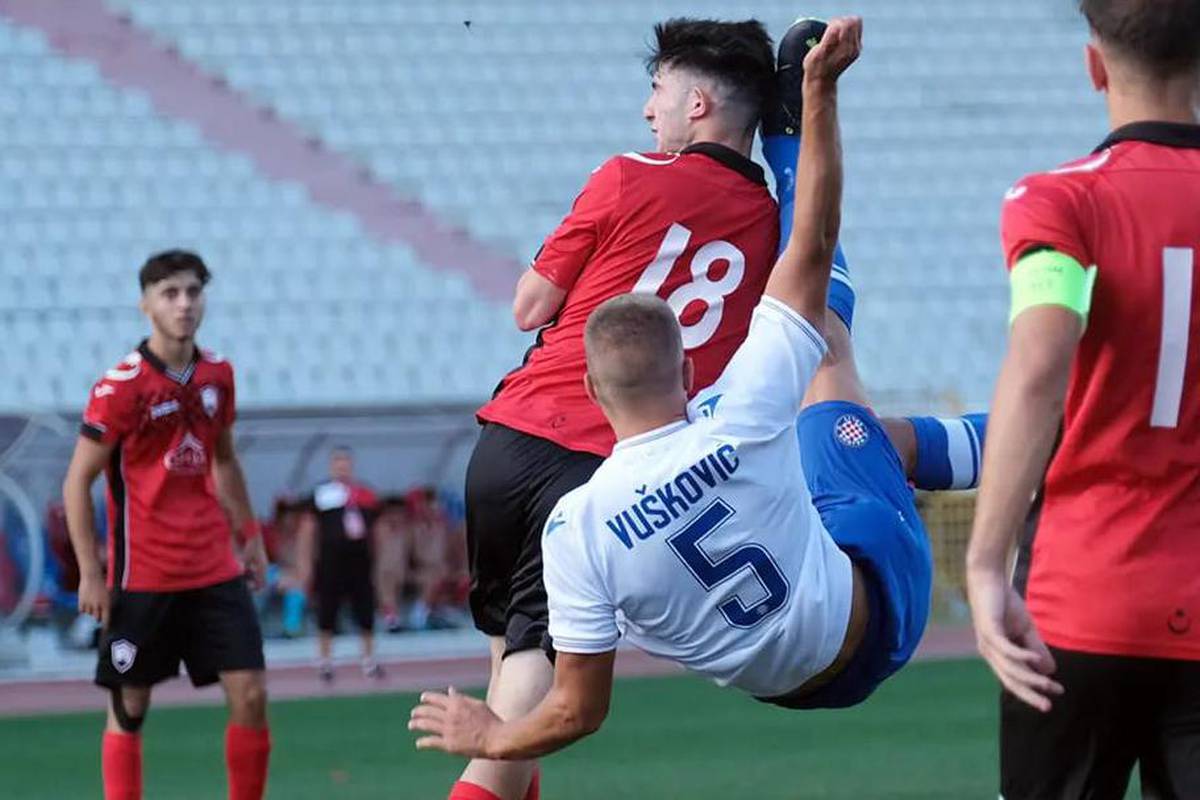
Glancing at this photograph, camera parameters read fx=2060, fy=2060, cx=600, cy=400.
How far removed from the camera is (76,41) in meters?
16.7

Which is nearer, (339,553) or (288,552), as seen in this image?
(339,553)

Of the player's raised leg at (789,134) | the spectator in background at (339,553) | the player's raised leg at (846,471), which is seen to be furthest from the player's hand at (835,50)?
the spectator in background at (339,553)

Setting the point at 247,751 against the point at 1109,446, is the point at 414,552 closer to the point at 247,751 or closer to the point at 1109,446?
the point at 247,751

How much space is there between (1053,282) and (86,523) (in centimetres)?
503

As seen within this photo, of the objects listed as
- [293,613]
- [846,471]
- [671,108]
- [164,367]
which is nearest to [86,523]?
[164,367]

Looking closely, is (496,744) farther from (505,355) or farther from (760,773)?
(505,355)

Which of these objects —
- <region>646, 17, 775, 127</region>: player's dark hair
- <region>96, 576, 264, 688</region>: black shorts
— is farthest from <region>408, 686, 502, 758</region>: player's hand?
<region>96, 576, 264, 688</region>: black shorts

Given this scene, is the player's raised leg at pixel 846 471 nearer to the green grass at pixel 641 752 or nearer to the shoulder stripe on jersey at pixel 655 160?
the shoulder stripe on jersey at pixel 655 160

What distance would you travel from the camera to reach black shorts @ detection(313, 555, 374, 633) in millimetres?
13086

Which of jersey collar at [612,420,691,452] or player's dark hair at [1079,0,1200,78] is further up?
player's dark hair at [1079,0,1200,78]

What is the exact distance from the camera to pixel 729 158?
4766 mm

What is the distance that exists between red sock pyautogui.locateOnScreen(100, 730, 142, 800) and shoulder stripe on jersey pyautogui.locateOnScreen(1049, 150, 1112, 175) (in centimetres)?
476

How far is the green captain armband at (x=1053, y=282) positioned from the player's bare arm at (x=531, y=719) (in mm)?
1347

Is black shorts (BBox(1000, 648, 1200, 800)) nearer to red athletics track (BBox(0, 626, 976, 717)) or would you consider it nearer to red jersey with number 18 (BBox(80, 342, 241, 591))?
red jersey with number 18 (BBox(80, 342, 241, 591))
